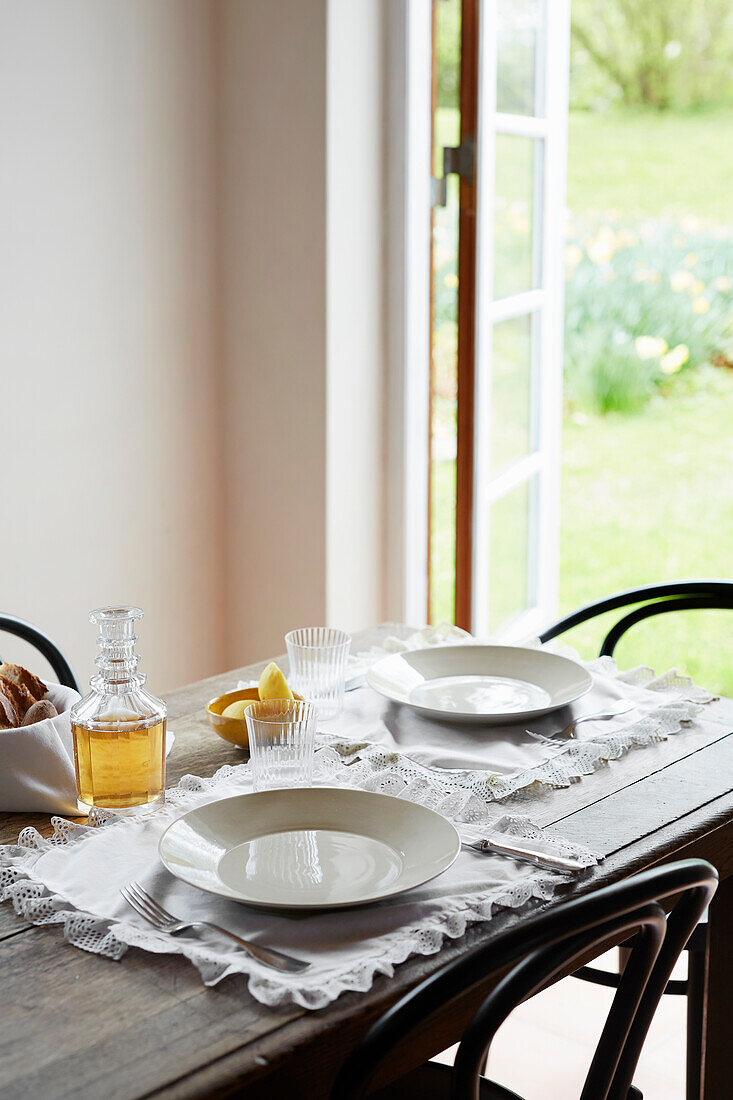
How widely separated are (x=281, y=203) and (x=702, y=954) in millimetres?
Result: 1721

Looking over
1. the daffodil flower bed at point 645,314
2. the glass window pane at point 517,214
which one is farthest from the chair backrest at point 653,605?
the daffodil flower bed at point 645,314

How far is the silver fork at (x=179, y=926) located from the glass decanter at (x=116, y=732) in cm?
16

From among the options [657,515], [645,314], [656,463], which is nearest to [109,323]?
[657,515]

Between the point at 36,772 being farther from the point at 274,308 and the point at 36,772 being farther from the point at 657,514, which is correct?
the point at 657,514

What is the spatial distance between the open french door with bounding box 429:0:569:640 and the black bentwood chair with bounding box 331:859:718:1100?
65.6 inches

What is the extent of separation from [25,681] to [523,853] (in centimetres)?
52

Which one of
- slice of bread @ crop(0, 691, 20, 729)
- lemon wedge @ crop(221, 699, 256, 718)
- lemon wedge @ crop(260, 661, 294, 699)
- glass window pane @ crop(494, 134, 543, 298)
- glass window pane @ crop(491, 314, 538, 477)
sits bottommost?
lemon wedge @ crop(221, 699, 256, 718)

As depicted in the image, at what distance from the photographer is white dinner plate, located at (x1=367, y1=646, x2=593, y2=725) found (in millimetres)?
1283

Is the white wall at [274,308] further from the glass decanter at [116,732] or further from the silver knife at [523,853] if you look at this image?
the silver knife at [523,853]

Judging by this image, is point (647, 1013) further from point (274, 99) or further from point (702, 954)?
point (274, 99)

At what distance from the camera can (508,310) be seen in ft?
8.25

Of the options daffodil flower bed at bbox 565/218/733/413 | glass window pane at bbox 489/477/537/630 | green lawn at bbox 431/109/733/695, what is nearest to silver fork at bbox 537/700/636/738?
glass window pane at bbox 489/477/537/630

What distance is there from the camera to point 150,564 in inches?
97.7

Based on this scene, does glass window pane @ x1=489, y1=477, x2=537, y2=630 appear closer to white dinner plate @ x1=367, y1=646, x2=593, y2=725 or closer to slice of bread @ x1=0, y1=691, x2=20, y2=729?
white dinner plate @ x1=367, y1=646, x2=593, y2=725
